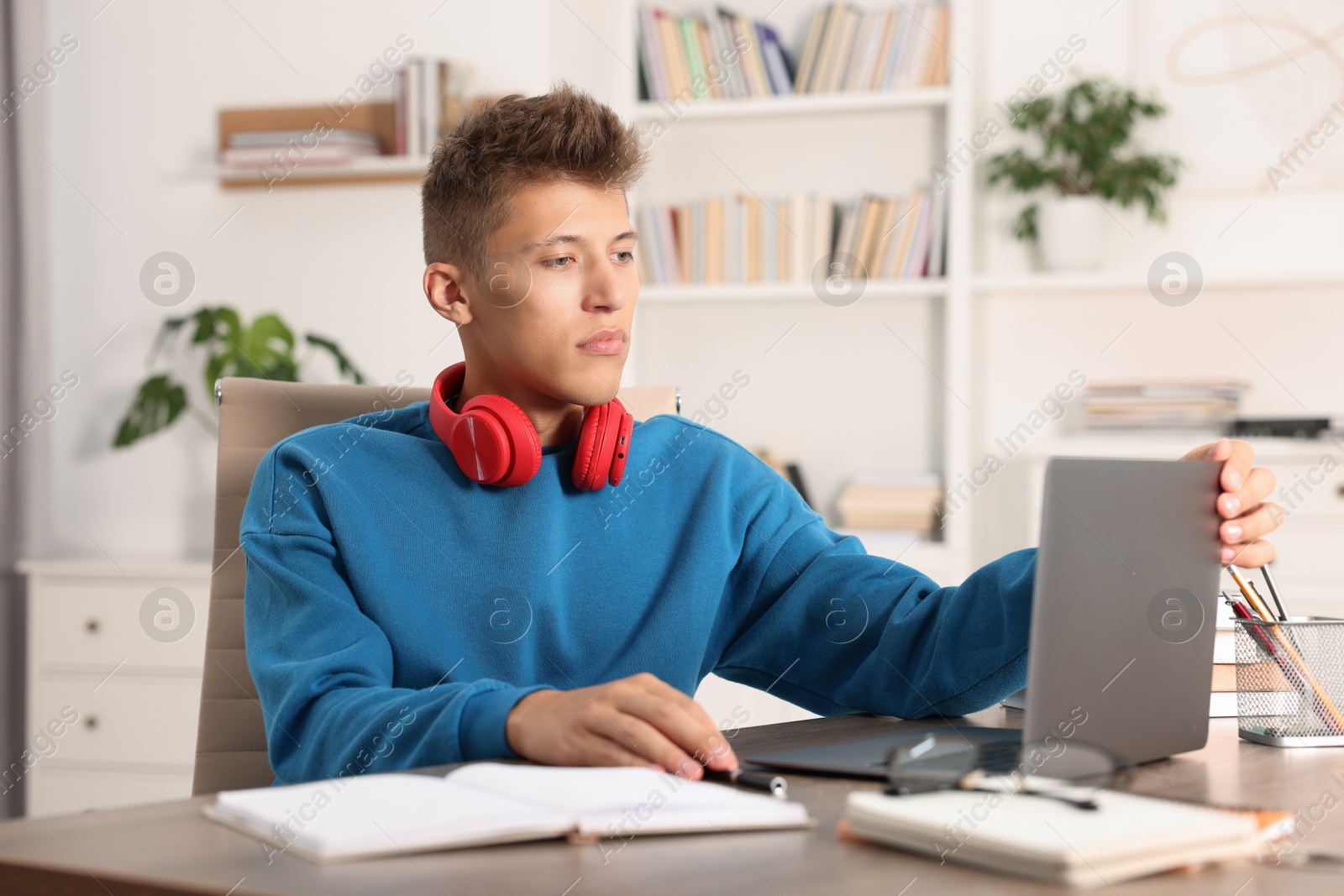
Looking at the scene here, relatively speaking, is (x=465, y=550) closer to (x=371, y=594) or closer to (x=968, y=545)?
(x=371, y=594)

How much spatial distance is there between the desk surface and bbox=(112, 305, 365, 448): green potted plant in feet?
7.66

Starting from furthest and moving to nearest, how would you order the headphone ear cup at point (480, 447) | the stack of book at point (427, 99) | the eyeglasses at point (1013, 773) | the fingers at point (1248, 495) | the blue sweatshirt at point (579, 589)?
the stack of book at point (427, 99), the headphone ear cup at point (480, 447), the blue sweatshirt at point (579, 589), the fingers at point (1248, 495), the eyeglasses at point (1013, 773)

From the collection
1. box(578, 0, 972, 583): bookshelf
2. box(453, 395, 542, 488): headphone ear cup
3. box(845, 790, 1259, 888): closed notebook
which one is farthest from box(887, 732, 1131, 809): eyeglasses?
box(578, 0, 972, 583): bookshelf

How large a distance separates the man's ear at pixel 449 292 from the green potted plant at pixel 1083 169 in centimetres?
192

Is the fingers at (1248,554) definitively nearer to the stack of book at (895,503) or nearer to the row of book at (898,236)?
the stack of book at (895,503)

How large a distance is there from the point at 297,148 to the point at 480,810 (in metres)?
2.77

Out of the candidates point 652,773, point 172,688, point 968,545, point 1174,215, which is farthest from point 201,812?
point 1174,215

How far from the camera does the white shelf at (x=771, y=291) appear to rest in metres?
2.99

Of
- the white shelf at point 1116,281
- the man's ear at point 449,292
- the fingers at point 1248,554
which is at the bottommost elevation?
the fingers at point 1248,554

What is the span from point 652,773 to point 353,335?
262 cm

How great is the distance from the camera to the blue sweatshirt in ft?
3.47

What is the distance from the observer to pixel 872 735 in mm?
999

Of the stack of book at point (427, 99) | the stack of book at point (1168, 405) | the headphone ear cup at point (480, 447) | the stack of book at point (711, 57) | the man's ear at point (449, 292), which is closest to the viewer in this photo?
the headphone ear cup at point (480, 447)

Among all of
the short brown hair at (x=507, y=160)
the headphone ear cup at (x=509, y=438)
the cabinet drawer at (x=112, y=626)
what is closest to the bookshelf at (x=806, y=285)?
the cabinet drawer at (x=112, y=626)
